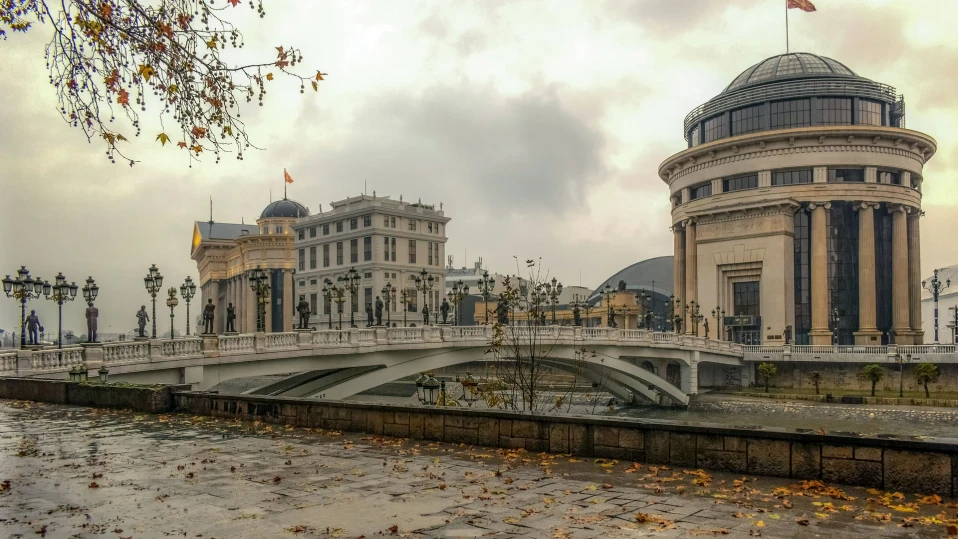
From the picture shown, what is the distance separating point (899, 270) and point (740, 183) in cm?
1680

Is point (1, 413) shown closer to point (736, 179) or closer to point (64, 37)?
point (64, 37)

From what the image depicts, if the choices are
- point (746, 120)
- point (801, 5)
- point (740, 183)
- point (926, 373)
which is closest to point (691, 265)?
point (740, 183)

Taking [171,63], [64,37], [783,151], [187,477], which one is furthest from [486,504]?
[783,151]

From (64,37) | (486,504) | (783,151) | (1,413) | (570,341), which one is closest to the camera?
(486,504)

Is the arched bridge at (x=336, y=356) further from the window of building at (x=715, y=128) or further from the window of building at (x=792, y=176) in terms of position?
the window of building at (x=715, y=128)

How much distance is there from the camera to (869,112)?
7781 centimetres

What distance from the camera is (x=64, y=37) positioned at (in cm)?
1149

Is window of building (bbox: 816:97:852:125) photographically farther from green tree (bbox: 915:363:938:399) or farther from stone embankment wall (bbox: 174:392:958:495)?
stone embankment wall (bbox: 174:392:958:495)

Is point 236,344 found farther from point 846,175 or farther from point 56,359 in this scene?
point 846,175

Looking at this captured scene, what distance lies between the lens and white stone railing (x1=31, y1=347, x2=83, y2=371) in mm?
27438

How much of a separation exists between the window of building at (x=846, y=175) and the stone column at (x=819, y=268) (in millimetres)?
2689

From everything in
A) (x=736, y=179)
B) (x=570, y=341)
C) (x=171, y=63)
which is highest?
(x=736, y=179)

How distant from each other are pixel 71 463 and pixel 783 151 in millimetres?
73750

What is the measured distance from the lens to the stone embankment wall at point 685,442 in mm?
9234
